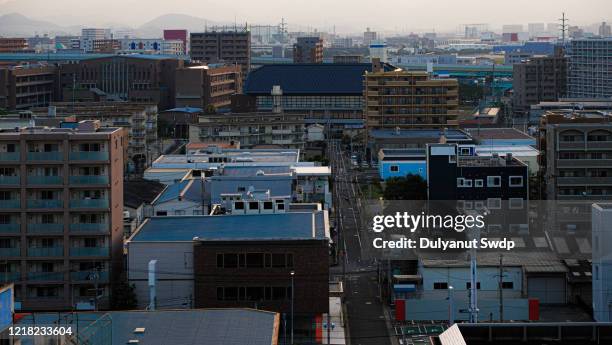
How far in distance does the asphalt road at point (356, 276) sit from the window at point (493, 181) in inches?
42.5

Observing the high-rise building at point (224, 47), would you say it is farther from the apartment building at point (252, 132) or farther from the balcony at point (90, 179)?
the balcony at point (90, 179)

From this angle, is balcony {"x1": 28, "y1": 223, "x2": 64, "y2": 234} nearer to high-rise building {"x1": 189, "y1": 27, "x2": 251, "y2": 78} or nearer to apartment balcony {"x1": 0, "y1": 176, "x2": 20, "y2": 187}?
apartment balcony {"x1": 0, "y1": 176, "x2": 20, "y2": 187}

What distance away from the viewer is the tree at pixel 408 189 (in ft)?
32.1

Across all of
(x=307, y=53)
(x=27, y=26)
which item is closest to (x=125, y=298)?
(x=307, y=53)

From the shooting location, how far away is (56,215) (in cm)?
661

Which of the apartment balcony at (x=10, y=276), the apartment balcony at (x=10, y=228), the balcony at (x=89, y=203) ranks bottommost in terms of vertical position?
the apartment balcony at (x=10, y=276)

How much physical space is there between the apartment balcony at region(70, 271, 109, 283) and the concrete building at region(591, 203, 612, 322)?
2.85m

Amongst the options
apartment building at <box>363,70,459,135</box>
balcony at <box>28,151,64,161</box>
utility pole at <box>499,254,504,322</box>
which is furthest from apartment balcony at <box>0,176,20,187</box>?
apartment building at <box>363,70,459,135</box>

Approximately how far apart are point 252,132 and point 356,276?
612cm

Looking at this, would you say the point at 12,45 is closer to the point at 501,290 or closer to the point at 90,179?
the point at 90,179

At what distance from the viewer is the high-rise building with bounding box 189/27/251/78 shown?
29125 millimetres

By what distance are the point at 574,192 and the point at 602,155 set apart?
37 cm

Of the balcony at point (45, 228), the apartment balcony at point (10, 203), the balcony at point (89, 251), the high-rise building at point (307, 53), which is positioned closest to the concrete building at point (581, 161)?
the balcony at point (89, 251)

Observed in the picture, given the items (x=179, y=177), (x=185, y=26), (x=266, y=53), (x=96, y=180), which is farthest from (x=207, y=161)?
(x=185, y=26)
